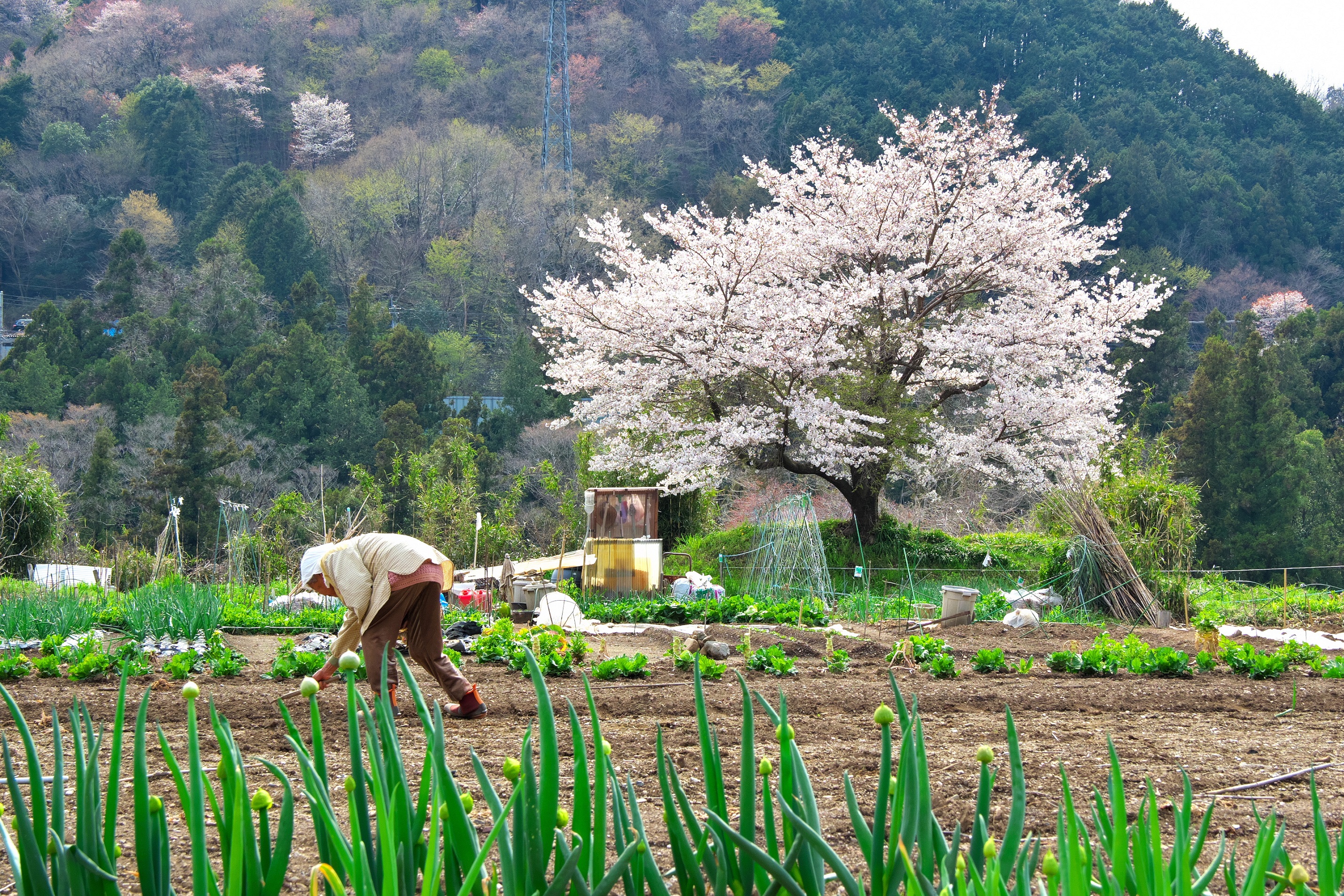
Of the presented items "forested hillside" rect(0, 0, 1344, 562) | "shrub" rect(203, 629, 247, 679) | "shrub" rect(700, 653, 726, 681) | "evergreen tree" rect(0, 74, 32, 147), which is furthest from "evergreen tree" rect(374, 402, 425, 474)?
"evergreen tree" rect(0, 74, 32, 147)

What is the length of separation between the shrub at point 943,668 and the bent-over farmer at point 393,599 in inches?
106

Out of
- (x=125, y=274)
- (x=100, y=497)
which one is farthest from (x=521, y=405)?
(x=125, y=274)

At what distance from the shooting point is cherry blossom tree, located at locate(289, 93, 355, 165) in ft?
151

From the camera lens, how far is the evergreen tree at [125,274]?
31.0 meters

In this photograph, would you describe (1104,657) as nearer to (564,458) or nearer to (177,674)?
(177,674)

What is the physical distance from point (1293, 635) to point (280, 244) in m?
33.7

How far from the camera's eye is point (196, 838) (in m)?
1.49

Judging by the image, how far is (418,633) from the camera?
5125 millimetres

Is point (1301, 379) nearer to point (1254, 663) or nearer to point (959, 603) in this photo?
point (959, 603)

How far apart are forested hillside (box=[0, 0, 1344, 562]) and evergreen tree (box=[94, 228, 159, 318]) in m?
0.08

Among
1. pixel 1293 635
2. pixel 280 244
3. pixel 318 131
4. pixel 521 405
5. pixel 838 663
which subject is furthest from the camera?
pixel 318 131

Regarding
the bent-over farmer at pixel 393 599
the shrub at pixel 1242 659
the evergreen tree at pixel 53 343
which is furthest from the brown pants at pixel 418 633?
the evergreen tree at pixel 53 343

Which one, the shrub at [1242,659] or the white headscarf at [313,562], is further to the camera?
the shrub at [1242,659]

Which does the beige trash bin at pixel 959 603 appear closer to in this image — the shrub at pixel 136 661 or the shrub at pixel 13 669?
the shrub at pixel 136 661
